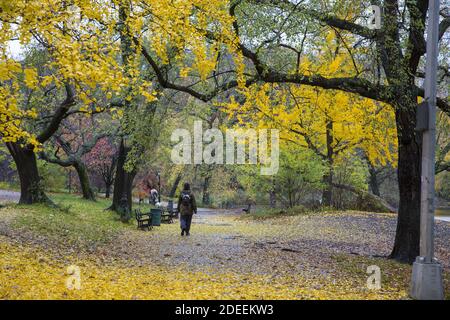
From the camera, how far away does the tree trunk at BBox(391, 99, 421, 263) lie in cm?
1027

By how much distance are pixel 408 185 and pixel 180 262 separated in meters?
5.33

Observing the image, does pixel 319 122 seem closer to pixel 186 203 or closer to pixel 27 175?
pixel 186 203

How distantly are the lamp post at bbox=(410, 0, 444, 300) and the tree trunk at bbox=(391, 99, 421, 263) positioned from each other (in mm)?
2978

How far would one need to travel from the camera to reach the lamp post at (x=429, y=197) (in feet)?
22.4

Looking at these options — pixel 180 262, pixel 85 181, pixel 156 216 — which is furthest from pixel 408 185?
pixel 85 181

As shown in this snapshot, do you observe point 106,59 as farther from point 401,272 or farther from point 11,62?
point 401,272

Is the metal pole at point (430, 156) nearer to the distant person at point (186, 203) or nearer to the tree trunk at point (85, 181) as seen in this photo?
the distant person at point (186, 203)

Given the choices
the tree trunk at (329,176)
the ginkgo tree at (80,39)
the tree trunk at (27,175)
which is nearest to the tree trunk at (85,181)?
the tree trunk at (27,175)

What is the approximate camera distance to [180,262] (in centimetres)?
988

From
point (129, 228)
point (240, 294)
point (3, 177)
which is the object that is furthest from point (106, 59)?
point (3, 177)

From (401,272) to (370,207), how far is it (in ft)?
55.4

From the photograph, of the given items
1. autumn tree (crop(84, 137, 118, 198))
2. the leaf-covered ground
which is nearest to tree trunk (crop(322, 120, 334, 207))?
the leaf-covered ground

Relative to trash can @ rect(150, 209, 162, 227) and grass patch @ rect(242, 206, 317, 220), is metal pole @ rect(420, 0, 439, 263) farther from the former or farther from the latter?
grass patch @ rect(242, 206, 317, 220)

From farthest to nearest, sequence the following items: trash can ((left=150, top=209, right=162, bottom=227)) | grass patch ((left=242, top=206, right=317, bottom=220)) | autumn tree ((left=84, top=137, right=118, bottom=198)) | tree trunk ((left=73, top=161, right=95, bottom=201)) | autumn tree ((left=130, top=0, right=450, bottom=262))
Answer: autumn tree ((left=84, top=137, right=118, bottom=198)) → tree trunk ((left=73, top=161, right=95, bottom=201)) → grass patch ((left=242, top=206, right=317, bottom=220)) → trash can ((left=150, top=209, right=162, bottom=227)) → autumn tree ((left=130, top=0, right=450, bottom=262))
